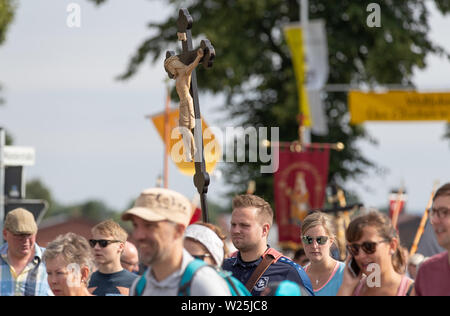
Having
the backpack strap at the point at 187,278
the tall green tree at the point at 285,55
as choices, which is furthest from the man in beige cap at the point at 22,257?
the tall green tree at the point at 285,55

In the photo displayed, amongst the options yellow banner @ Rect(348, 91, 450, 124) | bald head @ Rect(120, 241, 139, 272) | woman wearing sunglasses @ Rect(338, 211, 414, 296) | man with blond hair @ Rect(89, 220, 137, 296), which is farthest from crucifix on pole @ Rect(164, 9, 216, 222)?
yellow banner @ Rect(348, 91, 450, 124)

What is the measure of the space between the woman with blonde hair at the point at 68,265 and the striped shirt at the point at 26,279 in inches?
11.3

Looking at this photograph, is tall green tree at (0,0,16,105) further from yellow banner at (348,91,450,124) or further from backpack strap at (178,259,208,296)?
backpack strap at (178,259,208,296)

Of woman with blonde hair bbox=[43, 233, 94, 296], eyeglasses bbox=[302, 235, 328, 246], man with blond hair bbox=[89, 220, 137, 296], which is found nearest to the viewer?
woman with blonde hair bbox=[43, 233, 94, 296]

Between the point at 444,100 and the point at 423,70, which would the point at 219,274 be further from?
the point at 423,70

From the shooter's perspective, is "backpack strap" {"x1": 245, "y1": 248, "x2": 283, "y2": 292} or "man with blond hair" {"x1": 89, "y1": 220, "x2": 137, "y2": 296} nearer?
"backpack strap" {"x1": 245, "y1": 248, "x2": 283, "y2": 292}

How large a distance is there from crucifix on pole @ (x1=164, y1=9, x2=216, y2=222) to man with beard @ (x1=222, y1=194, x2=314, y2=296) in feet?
0.72

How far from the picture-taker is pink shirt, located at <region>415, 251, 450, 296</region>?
13.2 feet

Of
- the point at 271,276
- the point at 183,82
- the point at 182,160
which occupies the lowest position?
the point at 271,276

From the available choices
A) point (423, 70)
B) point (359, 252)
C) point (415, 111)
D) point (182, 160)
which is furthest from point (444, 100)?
point (359, 252)

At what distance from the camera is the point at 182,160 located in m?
6.24

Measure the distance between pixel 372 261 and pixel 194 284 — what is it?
2.76ft

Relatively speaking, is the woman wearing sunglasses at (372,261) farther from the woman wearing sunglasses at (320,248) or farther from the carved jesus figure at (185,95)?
the woman wearing sunglasses at (320,248)
